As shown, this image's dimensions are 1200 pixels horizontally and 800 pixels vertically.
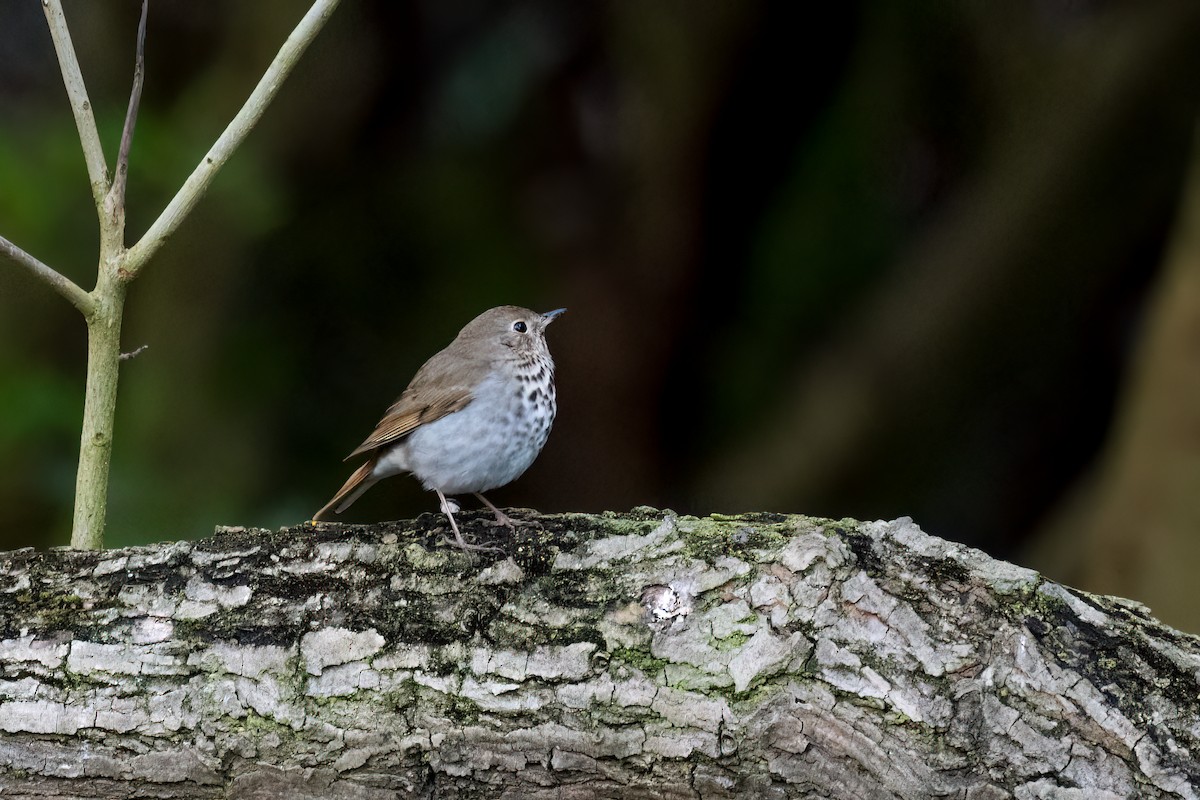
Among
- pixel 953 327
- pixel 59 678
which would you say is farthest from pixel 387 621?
pixel 953 327

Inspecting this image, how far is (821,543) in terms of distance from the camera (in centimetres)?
281

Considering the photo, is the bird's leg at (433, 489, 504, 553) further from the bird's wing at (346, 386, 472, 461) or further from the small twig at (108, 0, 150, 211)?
the small twig at (108, 0, 150, 211)

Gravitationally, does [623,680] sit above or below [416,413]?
below

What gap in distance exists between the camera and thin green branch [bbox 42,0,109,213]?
2.93 metres

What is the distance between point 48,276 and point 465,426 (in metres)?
1.45

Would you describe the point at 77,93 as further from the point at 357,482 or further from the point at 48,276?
the point at 357,482

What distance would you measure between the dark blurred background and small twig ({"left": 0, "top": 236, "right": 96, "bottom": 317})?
206 centimetres

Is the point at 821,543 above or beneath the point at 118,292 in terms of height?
beneath

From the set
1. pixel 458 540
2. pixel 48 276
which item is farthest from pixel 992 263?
pixel 48 276

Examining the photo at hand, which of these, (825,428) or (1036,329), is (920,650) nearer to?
(825,428)

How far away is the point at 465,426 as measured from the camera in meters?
3.97

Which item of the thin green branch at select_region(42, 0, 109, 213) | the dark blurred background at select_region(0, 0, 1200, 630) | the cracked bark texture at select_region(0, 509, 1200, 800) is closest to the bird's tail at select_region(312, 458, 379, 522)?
the dark blurred background at select_region(0, 0, 1200, 630)

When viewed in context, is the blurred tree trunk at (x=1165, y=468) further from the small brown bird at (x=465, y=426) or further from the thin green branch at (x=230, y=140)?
the thin green branch at (x=230, y=140)

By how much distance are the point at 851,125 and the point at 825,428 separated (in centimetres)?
129
